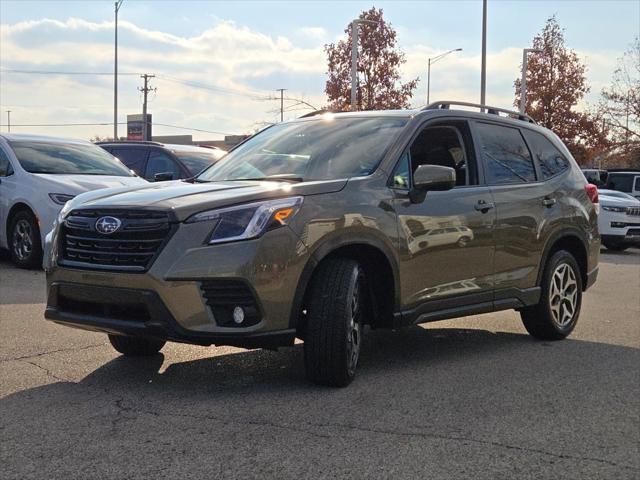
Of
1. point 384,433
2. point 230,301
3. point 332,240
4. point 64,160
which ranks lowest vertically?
point 384,433

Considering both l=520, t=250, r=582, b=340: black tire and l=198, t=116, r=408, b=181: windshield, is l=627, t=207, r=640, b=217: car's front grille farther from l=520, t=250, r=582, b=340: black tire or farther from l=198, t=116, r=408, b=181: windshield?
l=198, t=116, r=408, b=181: windshield

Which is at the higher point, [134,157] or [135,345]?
[134,157]

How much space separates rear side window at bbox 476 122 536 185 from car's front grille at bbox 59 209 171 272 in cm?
278

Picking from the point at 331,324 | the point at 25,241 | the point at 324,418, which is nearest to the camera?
the point at 324,418

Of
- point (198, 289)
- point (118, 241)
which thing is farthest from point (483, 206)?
point (118, 241)

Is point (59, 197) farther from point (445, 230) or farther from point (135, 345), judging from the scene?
point (445, 230)

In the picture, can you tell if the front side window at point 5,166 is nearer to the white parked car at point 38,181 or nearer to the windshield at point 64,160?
the white parked car at point 38,181

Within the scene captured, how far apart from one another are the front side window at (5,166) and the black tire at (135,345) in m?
5.45

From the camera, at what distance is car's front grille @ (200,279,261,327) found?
4.07 metres

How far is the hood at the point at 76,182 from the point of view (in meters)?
9.23

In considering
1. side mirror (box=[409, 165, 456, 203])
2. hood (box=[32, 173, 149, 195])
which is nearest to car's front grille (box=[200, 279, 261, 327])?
side mirror (box=[409, 165, 456, 203])

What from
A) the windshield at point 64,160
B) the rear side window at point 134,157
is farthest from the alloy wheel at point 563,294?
the rear side window at point 134,157

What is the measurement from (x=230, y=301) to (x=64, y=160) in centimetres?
681

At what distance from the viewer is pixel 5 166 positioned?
9.91 meters
